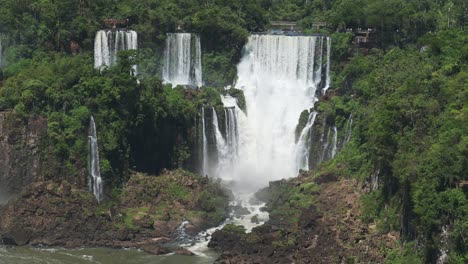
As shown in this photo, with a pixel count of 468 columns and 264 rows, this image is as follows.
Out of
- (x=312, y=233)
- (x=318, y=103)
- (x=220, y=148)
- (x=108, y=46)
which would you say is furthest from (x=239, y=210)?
(x=108, y=46)

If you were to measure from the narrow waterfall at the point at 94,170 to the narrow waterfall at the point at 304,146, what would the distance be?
14.5m

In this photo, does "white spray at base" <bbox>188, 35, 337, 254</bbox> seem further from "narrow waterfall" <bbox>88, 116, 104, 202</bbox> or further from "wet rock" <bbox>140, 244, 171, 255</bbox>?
"wet rock" <bbox>140, 244, 171, 255</bbox>

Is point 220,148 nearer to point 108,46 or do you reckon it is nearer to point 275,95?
point 275,95

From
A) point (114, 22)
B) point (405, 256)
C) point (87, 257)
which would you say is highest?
point (114, 22)

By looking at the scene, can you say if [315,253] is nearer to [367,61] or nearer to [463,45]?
[463,45]

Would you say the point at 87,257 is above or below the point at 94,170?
below

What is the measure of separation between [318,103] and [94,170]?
16.4m

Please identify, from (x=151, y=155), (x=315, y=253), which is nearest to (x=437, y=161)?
(x=315, y=253)

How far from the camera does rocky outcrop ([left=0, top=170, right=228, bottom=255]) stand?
44.1 meters

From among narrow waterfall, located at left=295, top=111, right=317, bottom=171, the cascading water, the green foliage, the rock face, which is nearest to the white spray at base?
narrow waterfall, located at left=295, top=111, right=317, bottom=171

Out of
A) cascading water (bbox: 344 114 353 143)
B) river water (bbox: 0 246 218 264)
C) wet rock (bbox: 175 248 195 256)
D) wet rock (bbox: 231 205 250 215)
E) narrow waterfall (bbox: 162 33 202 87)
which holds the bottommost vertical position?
river water (bbox: 0 246 218 264)

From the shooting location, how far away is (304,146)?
56.8 m

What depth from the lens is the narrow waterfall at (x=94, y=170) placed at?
158 ft

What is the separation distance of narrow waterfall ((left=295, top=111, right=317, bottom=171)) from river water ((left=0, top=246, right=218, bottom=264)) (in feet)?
48.9
